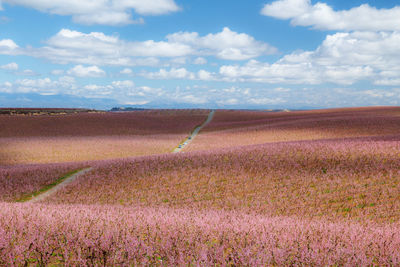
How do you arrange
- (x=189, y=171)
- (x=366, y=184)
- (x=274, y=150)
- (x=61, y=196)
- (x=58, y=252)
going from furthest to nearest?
1. (x=274, y=150)
2. (x=189, y=171)
3. (x=61, y=196)
4. (x=366, y=184)
5. (x=58, y=252)

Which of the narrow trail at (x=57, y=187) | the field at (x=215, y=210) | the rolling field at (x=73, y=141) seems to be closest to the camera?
the field at (x=215, y=210)

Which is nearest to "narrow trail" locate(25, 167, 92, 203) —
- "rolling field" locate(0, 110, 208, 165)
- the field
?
the field

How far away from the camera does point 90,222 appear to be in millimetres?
6535

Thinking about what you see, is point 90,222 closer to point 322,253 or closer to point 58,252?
point 58,252

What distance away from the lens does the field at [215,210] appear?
4887mm

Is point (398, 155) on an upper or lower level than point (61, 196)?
upper

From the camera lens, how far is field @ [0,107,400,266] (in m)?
4.89

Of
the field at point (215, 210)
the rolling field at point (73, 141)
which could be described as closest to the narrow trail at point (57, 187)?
the field at point (215, 210)

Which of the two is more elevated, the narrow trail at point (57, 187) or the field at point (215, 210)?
the field at point (215, 210)

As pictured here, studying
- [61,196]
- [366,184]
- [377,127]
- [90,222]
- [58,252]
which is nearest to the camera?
[58,252]

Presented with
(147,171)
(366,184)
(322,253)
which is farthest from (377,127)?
(322,253)

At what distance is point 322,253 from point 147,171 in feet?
45.2

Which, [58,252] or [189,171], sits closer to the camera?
[58,252]

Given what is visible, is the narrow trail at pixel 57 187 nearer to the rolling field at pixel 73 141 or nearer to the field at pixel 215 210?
the field at pixel 215 210
